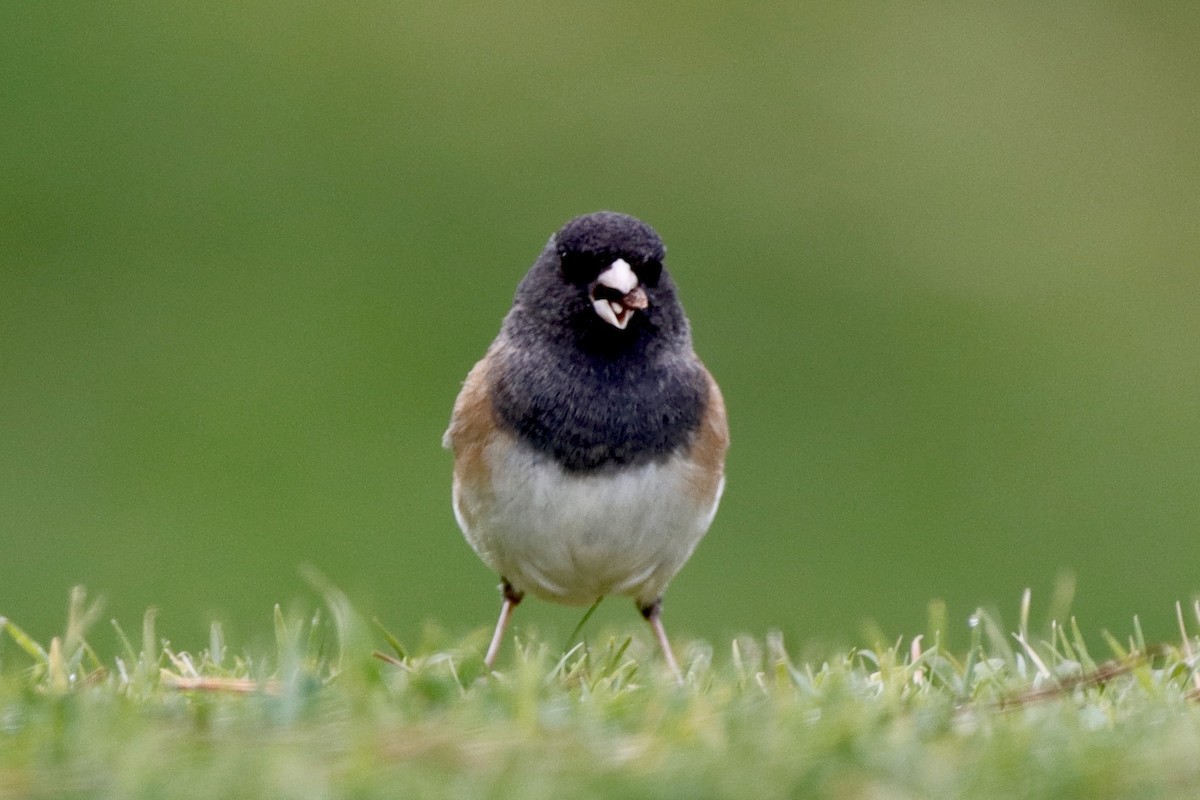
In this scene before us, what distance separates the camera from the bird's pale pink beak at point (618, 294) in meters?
3.66

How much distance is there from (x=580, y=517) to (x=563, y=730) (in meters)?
1.25

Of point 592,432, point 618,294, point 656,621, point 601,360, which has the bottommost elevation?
point 656,621

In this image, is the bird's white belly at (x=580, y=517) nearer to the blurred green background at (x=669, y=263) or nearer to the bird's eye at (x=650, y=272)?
the bird's eye at (x=650, y=272)

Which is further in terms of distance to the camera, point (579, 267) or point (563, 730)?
point (579, 267)

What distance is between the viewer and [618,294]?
3.68 m

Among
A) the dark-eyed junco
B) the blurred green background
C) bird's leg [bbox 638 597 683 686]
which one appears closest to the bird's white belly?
the dark-eyed junco

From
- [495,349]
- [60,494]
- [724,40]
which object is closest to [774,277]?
[724,40]

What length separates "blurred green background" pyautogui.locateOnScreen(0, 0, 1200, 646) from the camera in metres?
6.98

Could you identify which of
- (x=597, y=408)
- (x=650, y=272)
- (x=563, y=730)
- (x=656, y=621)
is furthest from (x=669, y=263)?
(x=563, y=730)

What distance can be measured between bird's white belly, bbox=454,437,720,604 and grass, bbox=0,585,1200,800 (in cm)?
54

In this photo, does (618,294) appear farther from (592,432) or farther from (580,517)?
(580,517)

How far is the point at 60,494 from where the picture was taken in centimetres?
724

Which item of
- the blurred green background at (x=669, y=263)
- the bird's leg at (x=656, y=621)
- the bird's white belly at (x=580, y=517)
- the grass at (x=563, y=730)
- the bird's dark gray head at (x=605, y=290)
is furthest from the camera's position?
the blurred green background at (x=669, y=263)

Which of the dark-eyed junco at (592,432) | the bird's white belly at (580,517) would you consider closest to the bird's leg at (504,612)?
the dark-eyed junco at (592,432)
